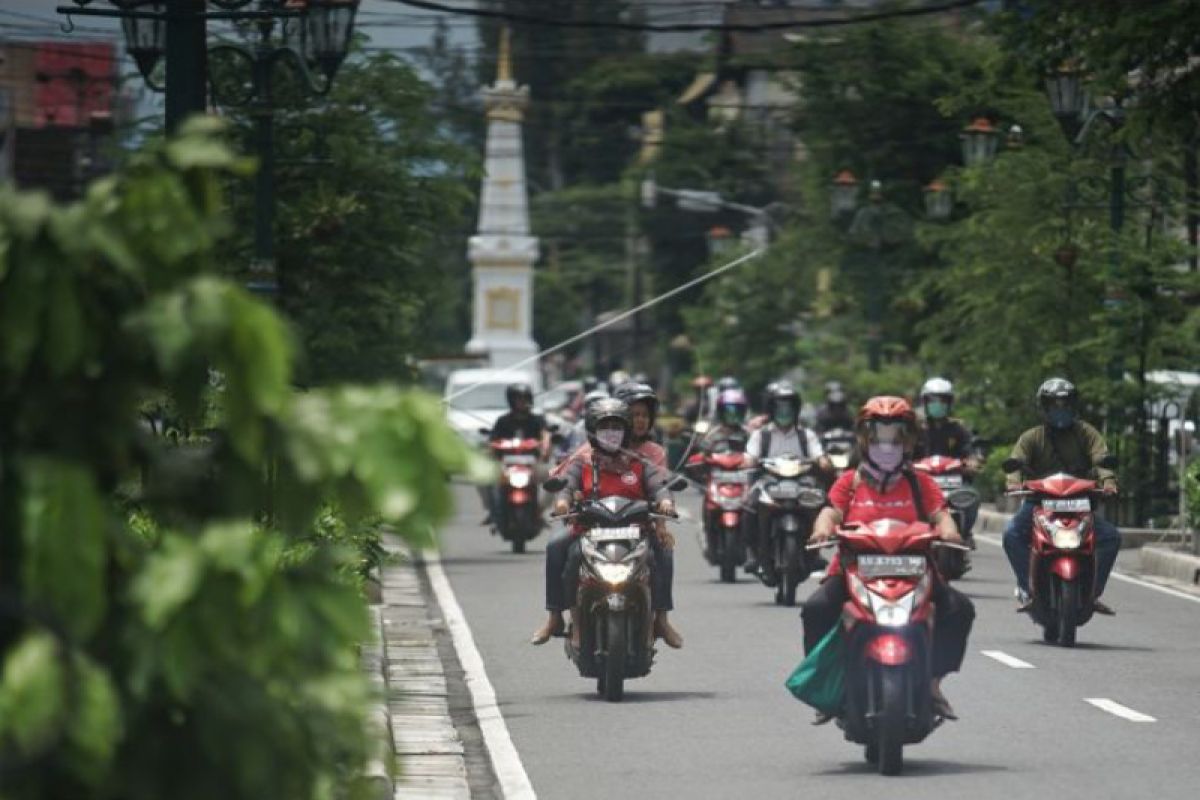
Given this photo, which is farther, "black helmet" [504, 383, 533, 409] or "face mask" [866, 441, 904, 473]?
"black helmet" [504, 383, 533, 409]

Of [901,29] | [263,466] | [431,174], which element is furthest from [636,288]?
[263,466]

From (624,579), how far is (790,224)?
44.5 meters

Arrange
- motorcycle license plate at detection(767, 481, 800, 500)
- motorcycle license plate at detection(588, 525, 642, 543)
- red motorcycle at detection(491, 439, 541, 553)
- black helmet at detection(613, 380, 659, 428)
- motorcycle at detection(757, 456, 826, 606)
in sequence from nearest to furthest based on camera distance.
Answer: motorcycle license plate at detection(588, 525, 642, 543) → black helmet at detection(613, 380, 659, 428) → motorcycle at detection(757, 456, 826, 606) → motorcycle license plate at detection(767, 481, 800, 500) → red motorcycle at detection(491, 439, 541, 553)

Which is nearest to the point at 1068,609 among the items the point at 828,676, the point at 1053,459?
the point at 1053,459

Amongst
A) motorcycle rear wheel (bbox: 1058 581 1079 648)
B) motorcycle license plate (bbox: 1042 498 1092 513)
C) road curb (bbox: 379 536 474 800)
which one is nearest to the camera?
road curb (bbox: 379 536 474 800)

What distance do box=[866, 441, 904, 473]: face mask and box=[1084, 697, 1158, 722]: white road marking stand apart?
2.39 metres

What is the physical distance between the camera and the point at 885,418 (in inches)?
514

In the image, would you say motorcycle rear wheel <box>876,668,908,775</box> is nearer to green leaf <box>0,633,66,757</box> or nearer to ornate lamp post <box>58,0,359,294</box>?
ornate lamp post <box>58,0,359,294</box>

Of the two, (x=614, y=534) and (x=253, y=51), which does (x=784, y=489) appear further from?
(x=614, y=534)

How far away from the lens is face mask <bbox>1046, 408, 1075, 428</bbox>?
20.4m

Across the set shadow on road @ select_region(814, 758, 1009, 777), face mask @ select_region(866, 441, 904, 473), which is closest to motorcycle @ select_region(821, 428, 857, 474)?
face mask @ select_region(866, 441, 904, 473)

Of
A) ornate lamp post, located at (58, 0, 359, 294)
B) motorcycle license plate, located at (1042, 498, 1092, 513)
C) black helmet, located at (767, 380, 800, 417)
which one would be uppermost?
ornate lamp post, located at (58, 0, 359, 294)

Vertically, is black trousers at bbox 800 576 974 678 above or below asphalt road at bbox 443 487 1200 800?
above

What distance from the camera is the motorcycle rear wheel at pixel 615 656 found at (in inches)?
623
